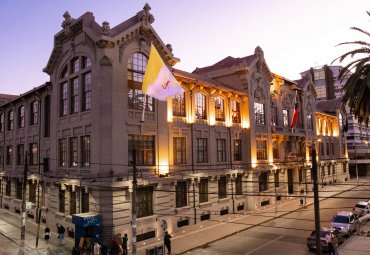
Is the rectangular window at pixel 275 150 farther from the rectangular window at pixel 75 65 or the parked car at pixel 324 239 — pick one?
the rectangular window at pixel 75 65

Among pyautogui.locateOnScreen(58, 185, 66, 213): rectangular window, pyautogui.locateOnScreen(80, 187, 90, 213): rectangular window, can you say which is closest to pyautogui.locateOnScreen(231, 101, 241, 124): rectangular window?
pyautogui.locateOnScreen(80, 187, 90, 213): rectangular window

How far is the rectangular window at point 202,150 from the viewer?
3681 cm

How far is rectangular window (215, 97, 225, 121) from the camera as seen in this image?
39.8 m

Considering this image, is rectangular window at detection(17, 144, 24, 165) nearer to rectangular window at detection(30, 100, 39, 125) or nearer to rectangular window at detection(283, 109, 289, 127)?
rectangular window at detection(30, 100, 39, 125)

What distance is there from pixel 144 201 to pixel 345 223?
17.7 meters

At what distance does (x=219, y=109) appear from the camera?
40250 mm

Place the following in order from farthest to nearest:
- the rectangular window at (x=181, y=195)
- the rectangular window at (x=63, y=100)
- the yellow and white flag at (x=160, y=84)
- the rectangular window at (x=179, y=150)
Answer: the rectangular window at (x=179, y=150), the rectangular window at (x=181, y=195), the rectangular window at (x=63, y=100), the yellow and white flag at (x=160, y=84)

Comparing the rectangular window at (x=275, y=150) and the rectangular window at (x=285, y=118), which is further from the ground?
the rectangular window at (x=285, y=118)

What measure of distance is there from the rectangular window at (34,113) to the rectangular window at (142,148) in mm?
15930

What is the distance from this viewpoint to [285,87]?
53875 mm

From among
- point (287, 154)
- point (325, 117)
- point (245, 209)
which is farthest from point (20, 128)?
point (325, 117)

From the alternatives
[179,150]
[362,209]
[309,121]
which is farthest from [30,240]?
[309,121]

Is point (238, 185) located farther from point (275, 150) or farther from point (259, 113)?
point (275, 150)

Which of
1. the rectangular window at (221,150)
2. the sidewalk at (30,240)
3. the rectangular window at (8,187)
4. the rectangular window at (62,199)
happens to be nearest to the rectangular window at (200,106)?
the rectangular window at (221,150)
